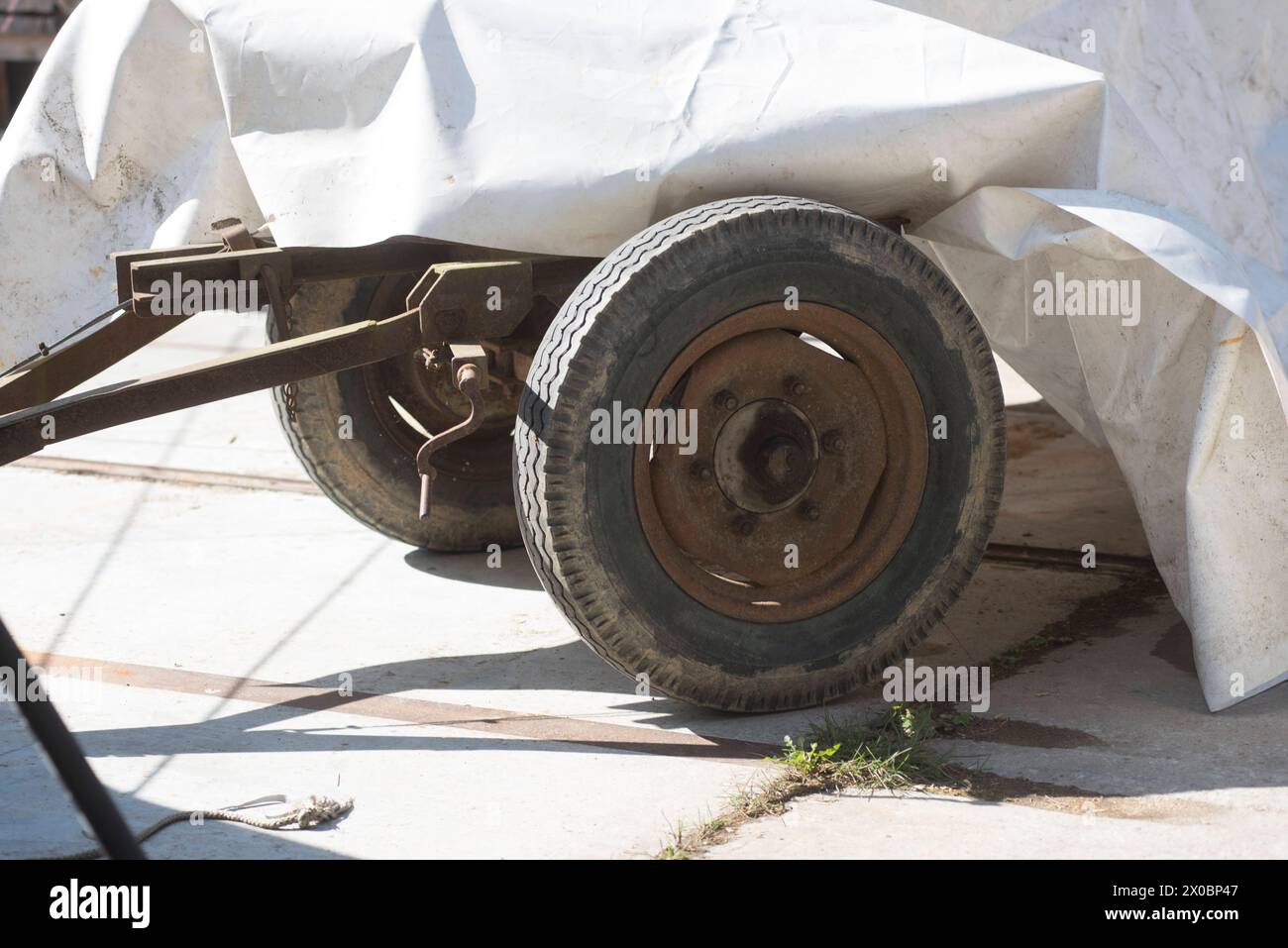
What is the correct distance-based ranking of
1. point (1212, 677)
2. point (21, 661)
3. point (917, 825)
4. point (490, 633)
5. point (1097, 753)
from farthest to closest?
point (490, 633)
point (1212, 677)
point (1097, 753)
point (917, 825)
point (21, 661)

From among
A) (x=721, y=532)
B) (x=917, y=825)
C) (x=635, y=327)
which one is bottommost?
(x=917, y=825)

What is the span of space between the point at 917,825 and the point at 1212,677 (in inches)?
42.6

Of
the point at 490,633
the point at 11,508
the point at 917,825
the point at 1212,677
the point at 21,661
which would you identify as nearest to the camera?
the point at 21,661

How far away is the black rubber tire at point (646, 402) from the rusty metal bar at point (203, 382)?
0.42 meters

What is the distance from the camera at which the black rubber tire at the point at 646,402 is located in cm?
369

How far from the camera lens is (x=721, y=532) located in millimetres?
3953

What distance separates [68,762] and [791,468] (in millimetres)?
2098

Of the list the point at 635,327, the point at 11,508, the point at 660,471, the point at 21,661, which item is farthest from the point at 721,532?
the point at 11,508

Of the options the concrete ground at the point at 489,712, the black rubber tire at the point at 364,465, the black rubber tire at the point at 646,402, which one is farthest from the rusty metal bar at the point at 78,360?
the black rubber tire at the point at 646,402

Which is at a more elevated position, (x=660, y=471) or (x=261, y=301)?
(x=261, y=301)

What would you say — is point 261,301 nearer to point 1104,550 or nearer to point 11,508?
point 11,508

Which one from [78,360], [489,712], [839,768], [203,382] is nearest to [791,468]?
[839,768]

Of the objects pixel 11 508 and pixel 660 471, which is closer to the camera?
pixel 660 471

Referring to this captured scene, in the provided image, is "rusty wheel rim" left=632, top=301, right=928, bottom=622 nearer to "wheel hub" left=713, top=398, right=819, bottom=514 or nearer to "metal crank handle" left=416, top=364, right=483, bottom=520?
"wheel hub" left=713, top=398, right=819, bottom=514
